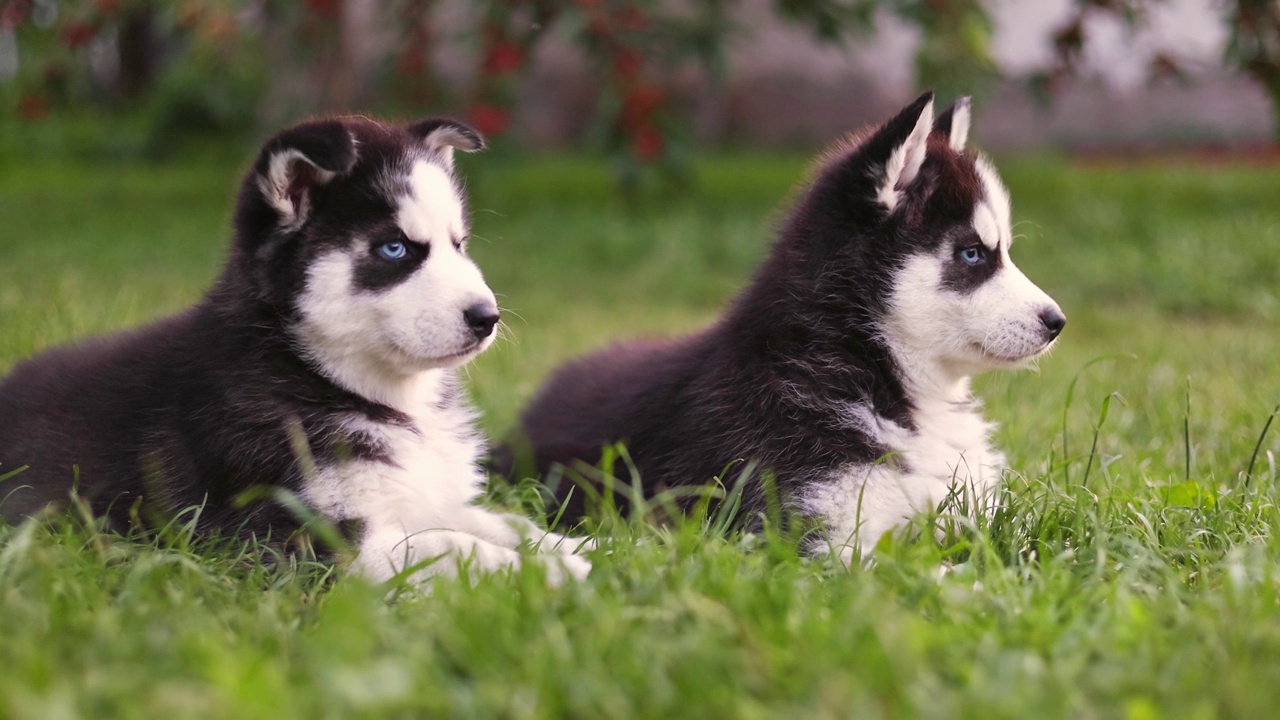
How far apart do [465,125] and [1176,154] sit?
12.4m

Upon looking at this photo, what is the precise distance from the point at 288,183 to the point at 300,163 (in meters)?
0.06

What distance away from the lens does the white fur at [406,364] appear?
3092mm

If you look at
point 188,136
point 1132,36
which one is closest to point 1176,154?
point 1132,36

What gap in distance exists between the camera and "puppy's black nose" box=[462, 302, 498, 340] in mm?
3223

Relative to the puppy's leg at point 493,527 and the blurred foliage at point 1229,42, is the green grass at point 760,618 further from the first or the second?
the blurred foliage at point 1229,42

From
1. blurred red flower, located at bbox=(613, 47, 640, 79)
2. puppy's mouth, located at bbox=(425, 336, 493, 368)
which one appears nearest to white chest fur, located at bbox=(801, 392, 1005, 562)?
puppy's mouth, located at bbox=(425, 336, 493, 368)

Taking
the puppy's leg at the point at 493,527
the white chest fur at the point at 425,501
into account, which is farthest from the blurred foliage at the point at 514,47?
the puppy's leg at the point at 493,527

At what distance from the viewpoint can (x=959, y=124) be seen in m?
3.80

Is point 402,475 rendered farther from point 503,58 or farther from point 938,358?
point 503,58

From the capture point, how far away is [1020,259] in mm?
9539

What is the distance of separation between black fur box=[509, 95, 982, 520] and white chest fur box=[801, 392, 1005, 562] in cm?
4

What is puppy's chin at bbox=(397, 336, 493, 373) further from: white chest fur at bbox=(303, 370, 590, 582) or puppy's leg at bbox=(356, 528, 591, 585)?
puppy's leg at bbox=(356, 528, 591, 585)

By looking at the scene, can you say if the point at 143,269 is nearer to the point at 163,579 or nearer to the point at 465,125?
the point at 465,125

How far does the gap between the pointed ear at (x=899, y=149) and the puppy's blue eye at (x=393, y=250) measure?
134 centimetres
